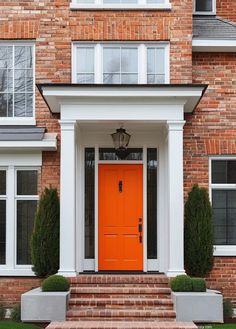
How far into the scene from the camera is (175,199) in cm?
1213

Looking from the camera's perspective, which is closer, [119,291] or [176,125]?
[119,291]

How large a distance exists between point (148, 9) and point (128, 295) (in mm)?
6172

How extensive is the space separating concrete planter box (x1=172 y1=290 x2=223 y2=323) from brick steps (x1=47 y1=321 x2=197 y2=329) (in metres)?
0.22

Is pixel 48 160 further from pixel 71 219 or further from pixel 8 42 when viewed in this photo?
pixel 8 42

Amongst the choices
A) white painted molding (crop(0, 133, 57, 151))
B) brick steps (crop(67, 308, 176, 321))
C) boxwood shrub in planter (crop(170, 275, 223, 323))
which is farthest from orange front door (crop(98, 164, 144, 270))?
boxwood shrub in planter (crop(170, 275, 223, 323))

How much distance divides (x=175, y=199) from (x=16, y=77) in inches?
178

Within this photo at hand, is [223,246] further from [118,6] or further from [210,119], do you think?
[118,6]

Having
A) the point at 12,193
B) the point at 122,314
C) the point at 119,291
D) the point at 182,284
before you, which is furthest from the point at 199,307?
the point at 12,193

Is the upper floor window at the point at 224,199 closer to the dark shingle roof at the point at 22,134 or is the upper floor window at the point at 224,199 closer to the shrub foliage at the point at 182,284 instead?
the shrub foliage at the point at 182,284

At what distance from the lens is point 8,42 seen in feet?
44.6

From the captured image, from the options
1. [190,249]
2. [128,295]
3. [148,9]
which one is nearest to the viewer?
[128,295]

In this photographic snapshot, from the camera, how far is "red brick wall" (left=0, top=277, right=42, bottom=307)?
13.0 m

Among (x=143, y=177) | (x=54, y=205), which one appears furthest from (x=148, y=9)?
(x=54, y=205)

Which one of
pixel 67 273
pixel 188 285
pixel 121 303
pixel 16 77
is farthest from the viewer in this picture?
pixel 16 77
